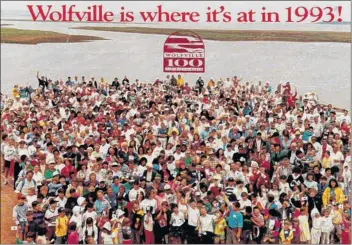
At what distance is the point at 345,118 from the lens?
1025 cm

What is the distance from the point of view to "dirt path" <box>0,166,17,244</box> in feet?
32.4

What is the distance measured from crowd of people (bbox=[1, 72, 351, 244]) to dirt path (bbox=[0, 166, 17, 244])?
132mm

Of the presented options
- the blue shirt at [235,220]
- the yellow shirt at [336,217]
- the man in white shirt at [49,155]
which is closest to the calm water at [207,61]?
the man in white shirt at [49,155]

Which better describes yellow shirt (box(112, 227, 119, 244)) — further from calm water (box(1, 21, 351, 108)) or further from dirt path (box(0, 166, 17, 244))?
calm water (box(1, 21, 351, 108))

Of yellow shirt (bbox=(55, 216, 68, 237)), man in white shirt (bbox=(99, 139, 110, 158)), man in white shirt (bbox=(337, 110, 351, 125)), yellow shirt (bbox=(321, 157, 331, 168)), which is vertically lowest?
yellow shirt (bbox=(55, 216, 68, 237))

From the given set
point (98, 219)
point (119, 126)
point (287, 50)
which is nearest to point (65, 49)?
point (119, 126)

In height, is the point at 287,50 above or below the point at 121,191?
above

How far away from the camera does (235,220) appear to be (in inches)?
388

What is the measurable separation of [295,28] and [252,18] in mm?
764

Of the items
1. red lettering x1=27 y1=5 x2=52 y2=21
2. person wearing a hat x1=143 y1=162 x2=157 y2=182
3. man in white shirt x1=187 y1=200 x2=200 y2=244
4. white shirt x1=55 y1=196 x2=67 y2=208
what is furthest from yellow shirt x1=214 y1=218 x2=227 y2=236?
red lettering x1=27 y1=5 x2=52 y2=21

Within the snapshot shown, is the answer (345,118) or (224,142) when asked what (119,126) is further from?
(345,118)

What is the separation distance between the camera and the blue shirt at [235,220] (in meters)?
9.87

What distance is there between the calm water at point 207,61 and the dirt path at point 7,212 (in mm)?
1739

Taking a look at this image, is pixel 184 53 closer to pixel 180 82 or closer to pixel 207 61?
pixel 207 61
